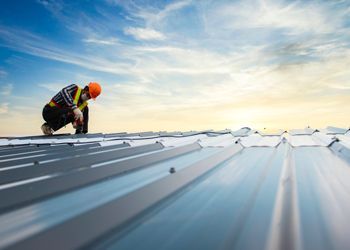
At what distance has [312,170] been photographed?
9.09 ft

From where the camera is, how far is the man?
969cm

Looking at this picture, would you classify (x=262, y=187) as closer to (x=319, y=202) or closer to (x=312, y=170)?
(x=319, y=202)

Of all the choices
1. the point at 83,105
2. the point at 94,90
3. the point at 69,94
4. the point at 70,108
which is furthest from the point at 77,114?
the point at 94,90

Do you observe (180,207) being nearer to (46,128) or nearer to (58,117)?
(58,117)

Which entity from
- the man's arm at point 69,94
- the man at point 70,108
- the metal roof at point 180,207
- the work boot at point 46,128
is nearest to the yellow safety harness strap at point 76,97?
the man at point 70,108

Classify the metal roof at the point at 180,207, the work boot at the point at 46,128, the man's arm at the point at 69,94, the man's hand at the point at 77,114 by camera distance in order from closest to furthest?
the metal roof at the point at 180,207 → the man's arm at the point at 69,94 → the man's hand at the point at 77,114 → the work boot at the point at 46,128

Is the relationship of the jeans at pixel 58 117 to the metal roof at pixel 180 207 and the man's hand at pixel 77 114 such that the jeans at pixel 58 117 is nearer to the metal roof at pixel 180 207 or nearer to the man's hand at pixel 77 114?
the man's hand at pixel 77 114

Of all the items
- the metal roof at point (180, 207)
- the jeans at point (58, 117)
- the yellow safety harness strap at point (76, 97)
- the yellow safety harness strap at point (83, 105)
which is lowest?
the metal roof at point (180, 207)

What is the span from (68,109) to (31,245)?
30.6 ft

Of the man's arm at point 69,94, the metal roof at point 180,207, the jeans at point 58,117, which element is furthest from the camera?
the jeans at point 58,117

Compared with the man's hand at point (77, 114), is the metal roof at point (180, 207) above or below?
below

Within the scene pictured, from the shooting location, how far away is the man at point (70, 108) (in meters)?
9.69

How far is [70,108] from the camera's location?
32.4ft

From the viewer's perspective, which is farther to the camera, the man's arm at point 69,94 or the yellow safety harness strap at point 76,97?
the yellow safety harness strap at point 76,97
